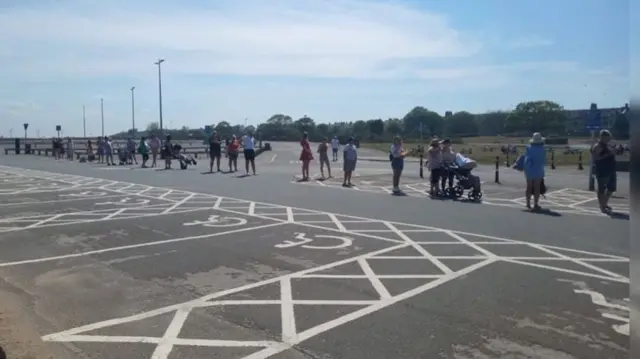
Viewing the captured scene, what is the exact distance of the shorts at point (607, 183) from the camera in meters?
13.0

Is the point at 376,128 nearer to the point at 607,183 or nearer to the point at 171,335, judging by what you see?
the point at 607,183

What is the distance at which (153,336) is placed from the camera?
5258 mm

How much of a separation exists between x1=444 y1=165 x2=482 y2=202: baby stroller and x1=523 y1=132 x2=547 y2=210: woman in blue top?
2.13m

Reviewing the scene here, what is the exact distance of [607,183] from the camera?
1317 centimetres

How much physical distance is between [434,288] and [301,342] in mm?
2231

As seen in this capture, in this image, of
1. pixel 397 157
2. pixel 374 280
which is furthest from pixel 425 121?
pixel 374 280

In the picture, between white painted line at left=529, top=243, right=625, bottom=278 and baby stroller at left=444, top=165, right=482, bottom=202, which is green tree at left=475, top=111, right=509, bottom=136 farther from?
white painted line at left=529, top=243, right=625, bottom=278

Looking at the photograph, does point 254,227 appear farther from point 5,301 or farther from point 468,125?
point 468,125

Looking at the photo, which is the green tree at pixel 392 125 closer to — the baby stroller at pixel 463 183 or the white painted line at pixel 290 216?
the baby stroller at pixel 463 183

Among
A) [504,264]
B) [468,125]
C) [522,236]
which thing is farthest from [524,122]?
[504,264]

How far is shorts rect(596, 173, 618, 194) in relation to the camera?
1302 cm

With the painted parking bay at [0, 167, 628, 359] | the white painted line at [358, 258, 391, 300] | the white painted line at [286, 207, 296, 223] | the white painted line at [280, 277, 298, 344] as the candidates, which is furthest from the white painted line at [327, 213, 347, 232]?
the white painted line at [280, 277, 298, 344]

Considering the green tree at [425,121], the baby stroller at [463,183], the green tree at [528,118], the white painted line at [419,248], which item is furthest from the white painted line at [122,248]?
the green tree at [425,121]

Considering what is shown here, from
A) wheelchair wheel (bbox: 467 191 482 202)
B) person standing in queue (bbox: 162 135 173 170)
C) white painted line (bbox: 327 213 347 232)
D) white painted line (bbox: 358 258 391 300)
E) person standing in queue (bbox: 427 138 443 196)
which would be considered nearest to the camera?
white painted line (bbox: 358 258 391 300)
